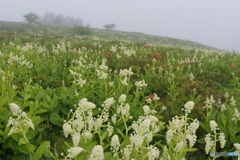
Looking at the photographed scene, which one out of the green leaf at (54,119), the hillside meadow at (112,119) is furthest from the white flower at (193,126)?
the green leaf at (54,119)

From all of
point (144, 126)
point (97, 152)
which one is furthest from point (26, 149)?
point (144, 126)

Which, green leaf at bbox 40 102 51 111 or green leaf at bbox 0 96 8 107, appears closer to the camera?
green leaf at bbox 0 96 8 107

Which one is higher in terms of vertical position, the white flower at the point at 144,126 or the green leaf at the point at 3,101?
the white flower at the point at 144,126

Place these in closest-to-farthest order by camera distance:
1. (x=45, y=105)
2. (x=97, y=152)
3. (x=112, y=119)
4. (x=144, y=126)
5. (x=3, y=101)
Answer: (x=97, y=152)
(x=144, y=126)
(x=112, y=119)
(x=3, y=101)
(x=45, y=105)

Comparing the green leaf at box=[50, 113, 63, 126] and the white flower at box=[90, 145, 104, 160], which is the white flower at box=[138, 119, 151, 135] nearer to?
the white flower at box=[90, 145, 104, 160]

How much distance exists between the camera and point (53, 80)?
8.44 meters

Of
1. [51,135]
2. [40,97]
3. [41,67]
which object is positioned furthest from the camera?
[41,67]

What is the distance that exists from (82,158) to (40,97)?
3.26m

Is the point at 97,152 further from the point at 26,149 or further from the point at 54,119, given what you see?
the point at 54,119

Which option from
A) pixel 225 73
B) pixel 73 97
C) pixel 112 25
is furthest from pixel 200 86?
pixel 112 25

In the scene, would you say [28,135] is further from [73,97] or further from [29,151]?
[73,97]

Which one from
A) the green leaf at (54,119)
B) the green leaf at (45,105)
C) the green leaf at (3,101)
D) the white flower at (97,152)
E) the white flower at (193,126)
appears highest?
the white flower at (193,126)

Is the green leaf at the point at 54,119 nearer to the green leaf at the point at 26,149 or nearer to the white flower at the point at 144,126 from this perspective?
the green leaf at the point at 26,149

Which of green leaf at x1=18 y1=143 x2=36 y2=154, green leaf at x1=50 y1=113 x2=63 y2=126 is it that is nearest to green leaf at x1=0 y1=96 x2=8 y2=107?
green leaf at x1=50 y1=113 x2=63 y2=126
